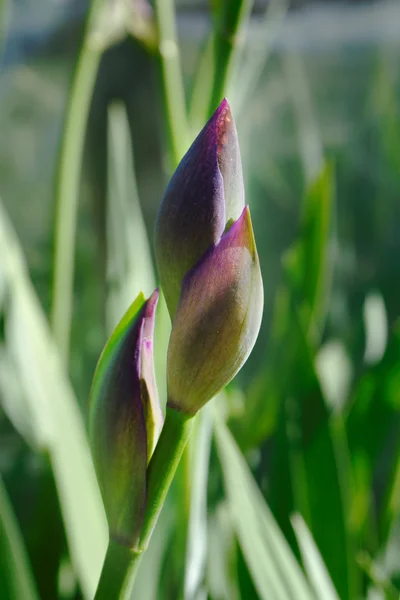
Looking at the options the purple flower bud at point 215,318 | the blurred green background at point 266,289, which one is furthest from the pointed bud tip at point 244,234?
the blurred green background at point 266,289

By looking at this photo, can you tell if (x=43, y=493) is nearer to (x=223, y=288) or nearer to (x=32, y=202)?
(x=223, y=288)

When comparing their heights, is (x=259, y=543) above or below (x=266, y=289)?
below

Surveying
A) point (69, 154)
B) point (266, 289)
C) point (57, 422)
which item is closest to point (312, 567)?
point (57, 422)

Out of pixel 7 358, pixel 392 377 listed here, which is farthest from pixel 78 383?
pixel 392 377

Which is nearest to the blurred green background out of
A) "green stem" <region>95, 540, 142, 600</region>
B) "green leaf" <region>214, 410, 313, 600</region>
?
"green leaf" <region>214, 410, 313, 600</region>

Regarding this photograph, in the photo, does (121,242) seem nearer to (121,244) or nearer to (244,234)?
(121,244)

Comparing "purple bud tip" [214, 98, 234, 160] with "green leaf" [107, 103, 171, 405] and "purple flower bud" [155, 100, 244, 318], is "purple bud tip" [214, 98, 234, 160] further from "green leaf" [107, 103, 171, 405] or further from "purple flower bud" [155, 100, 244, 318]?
"green leaf" [107, 103, 171, 405]

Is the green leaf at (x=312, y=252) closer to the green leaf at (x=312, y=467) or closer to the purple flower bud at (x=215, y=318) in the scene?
the green leaf at (x=312, y=467)
